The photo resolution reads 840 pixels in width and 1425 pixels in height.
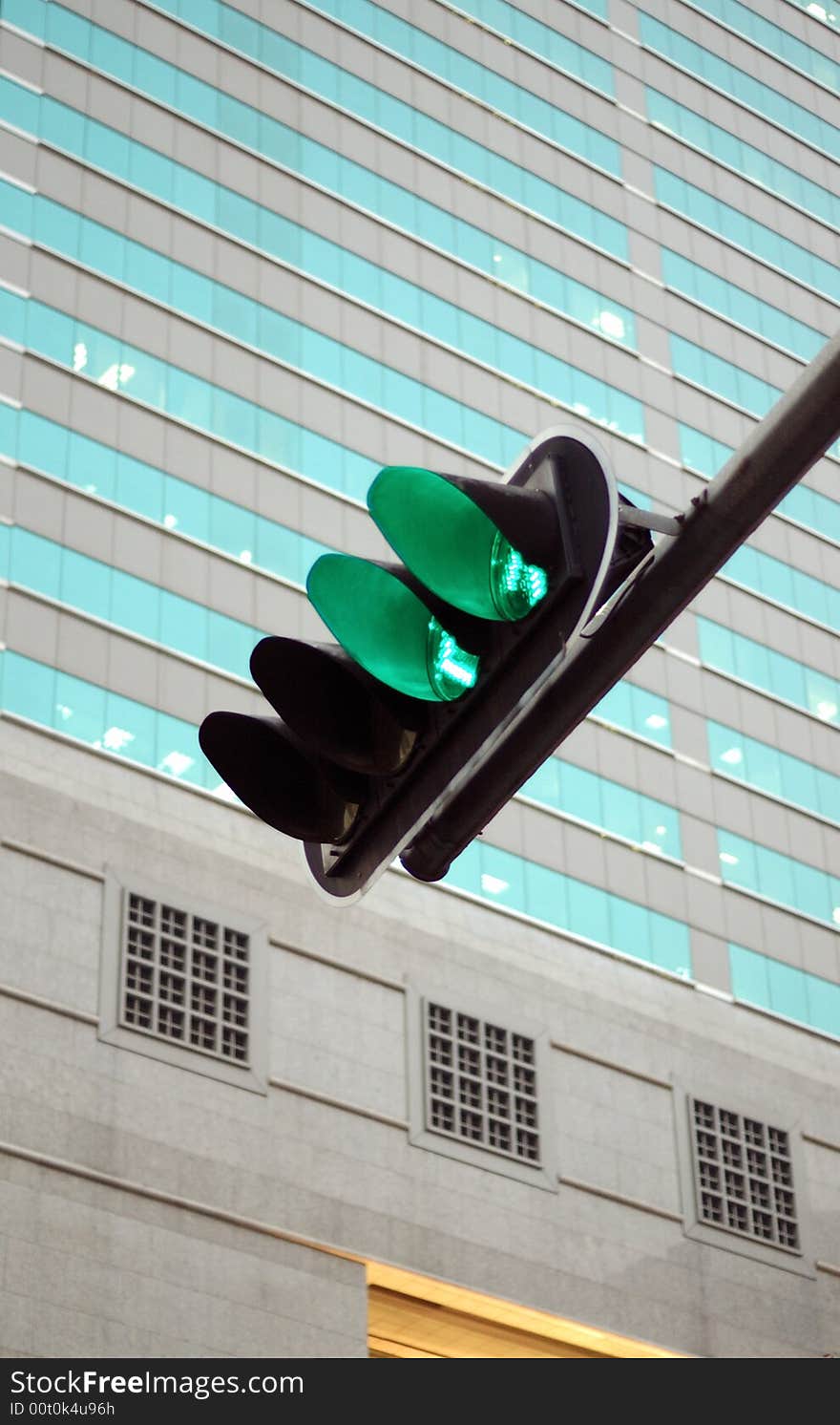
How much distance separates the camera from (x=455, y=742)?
14.6ft

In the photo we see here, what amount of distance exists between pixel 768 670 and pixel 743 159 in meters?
19.3

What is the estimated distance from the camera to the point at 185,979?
38.9 m

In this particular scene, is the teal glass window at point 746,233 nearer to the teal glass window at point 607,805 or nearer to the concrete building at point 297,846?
the concrete building at point 297,846

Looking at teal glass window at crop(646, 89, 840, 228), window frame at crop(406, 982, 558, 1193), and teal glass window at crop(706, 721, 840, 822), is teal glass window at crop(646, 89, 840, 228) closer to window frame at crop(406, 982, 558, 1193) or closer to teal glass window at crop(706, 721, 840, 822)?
teal glass window at crop(706, 721, 840, 822)

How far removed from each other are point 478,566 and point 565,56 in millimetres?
59576

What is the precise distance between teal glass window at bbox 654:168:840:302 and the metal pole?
195 ft

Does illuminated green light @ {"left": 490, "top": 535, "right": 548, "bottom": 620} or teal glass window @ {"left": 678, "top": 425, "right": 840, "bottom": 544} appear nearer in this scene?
illuminated green light @ {"left": 490, "top": 535, "right": 548, "bottom": 620}

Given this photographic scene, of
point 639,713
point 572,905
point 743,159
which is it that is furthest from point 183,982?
point 743,159

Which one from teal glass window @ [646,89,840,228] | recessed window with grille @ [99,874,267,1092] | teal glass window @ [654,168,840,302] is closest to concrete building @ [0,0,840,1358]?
recessed window with grille @ [99,874,267,1092]

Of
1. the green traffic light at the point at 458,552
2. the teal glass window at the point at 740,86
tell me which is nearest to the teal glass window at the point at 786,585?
the teal glass window at the point at 740,86

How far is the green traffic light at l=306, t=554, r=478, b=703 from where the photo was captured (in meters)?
A: 4.35

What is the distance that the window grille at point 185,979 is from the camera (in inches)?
1502

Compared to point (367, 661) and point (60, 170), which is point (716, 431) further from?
point (367, 661)
